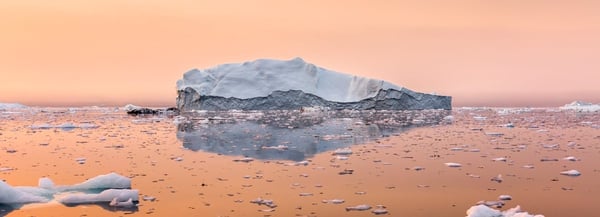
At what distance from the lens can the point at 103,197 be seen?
6.05 metres

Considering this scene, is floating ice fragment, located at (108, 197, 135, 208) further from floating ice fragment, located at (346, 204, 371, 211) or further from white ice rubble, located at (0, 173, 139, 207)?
floating ice fragment, located at (346, 204, 371, 211)

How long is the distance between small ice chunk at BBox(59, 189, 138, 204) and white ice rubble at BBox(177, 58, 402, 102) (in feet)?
120

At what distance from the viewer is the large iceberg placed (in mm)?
42812

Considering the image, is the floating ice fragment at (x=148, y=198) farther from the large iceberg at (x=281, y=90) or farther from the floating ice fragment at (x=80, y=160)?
the large iceberg at (x=281, y=90)

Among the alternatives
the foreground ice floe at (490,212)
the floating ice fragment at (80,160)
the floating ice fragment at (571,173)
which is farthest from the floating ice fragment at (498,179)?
the floating ice fragment at (80,160)

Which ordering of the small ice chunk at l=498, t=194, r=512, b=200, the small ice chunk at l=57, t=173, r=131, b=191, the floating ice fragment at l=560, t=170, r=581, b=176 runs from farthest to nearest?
the floating ice fragment at l=560, t=170, r=581, b=176, the small ice chunk at l=57, t=173, r=131, b=191, the small ice chunk at l=498, t=194, r=512, b=200

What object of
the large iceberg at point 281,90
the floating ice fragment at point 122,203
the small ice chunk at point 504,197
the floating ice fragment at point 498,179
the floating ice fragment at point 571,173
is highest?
the large iceberg at point 281,90

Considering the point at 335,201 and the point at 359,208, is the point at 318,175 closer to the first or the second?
Result: the point at 335,201

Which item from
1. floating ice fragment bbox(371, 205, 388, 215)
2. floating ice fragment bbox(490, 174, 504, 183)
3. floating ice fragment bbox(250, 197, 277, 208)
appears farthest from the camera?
floating ice fragment bbox(490, 174, 504, 183)

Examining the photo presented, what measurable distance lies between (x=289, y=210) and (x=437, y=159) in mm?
5073

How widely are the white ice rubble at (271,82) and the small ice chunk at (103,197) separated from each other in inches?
1435

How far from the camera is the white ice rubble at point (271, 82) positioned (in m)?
42.8

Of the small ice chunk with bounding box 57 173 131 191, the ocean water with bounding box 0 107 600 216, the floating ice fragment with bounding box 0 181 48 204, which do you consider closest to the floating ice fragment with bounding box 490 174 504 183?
the ocean water with bounding box 0 107 600 216

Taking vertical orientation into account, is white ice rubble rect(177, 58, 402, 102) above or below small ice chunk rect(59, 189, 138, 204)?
above
